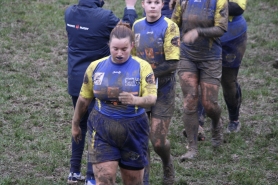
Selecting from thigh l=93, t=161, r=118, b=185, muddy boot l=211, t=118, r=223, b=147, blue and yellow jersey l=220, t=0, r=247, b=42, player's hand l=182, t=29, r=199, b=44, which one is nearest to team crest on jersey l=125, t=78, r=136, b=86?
thigh l=93, t=161, r=118, b=185

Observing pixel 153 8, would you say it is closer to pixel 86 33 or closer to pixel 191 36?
pixel 86 33

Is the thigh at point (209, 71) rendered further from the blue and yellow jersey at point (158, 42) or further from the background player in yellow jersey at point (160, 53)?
the blue and yellow jersey at point (158, 42)

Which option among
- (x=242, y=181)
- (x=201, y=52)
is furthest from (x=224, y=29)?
(x=242, y=181)

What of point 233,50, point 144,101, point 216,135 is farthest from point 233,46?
point 144,101

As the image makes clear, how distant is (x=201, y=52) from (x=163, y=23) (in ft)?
3.91

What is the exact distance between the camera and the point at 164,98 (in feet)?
19.5

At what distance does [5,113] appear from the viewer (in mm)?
8234

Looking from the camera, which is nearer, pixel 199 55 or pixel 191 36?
pixel 191 36

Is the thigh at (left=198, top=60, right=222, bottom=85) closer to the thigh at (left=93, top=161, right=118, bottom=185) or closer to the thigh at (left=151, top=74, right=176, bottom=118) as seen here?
the thigh at (left=151, top=74, right=176, bottom=118)

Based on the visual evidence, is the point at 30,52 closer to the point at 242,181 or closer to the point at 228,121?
the point at 228,121

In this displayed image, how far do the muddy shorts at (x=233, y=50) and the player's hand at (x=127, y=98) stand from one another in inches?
124

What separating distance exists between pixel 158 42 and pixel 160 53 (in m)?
0.11

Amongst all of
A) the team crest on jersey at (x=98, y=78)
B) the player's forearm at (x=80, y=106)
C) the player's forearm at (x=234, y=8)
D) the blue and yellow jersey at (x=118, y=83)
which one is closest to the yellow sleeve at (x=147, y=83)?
the blue and yellow jersey at (x=118, y=83)

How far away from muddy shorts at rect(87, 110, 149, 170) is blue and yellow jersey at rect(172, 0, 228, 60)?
2.05 m
